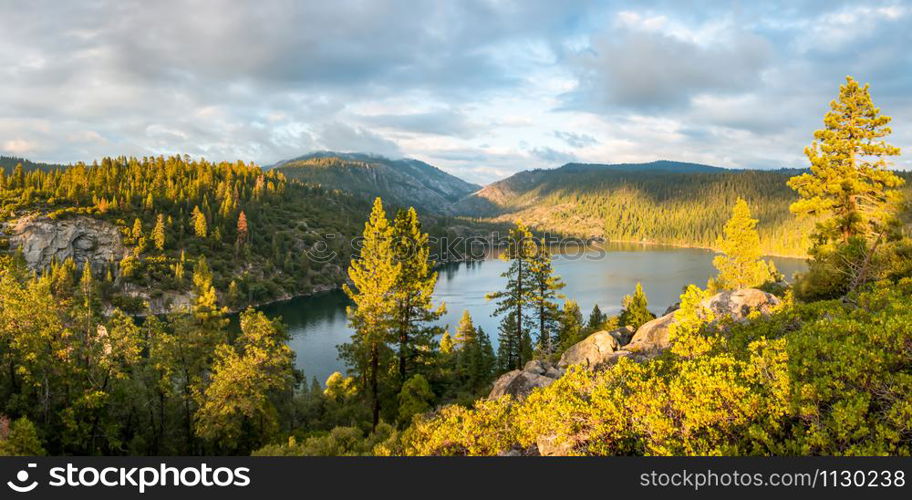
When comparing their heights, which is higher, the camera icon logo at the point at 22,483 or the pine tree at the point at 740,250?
the pine tree at the point at 740,250

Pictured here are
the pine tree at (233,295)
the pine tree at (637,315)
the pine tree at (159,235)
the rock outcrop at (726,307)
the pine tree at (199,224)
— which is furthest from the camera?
the pine tree at (199,224)

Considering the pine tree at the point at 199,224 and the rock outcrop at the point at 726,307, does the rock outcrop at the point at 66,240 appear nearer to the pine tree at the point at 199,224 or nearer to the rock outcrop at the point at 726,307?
the pine tree at the point at 199,224

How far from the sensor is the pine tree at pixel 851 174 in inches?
973

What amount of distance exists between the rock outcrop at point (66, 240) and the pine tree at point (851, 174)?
154921 mm

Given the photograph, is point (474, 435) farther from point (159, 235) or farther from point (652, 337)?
point (159, 235)

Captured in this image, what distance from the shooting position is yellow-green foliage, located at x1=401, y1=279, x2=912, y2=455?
787 centimetres

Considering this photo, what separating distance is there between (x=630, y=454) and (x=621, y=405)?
3.57ft

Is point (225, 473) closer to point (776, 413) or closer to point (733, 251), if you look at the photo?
point (776, 413)

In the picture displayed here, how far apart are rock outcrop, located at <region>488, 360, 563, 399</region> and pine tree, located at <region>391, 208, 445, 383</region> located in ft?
21.3

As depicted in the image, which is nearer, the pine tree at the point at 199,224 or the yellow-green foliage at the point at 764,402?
the yellow-green foliage at the point at 764,402

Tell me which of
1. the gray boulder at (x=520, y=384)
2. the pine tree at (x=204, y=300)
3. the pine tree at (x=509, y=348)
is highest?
the pine tree at (x=204, y=300)

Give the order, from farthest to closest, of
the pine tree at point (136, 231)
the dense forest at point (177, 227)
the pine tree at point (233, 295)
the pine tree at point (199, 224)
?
the pine tree at point (199, 224), the pine tree at point (136, 231), the dense forest at point (177, 227), the pine tree at point (233, 295)

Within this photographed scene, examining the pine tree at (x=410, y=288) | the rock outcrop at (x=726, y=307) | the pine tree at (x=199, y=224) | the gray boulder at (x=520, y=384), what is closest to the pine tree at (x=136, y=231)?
the pine tree at (x=199, y=224)

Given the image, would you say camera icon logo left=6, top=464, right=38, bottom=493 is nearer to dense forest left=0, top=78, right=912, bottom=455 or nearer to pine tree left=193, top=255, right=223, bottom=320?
dense forest left=0, top=78, right=912, bottom=455
